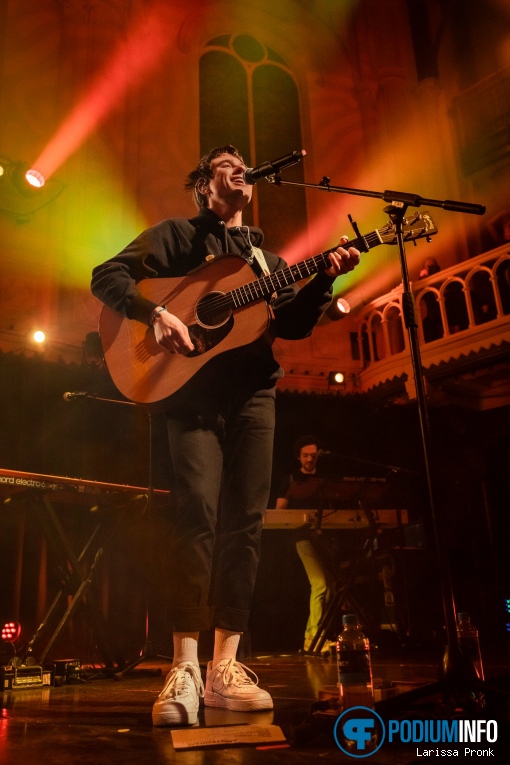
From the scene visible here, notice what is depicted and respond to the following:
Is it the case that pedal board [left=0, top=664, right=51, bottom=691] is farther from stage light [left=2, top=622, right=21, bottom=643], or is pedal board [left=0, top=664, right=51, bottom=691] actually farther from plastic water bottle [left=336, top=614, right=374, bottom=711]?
plastic water bottle [left=336, top=614, right=374, bottom=711]

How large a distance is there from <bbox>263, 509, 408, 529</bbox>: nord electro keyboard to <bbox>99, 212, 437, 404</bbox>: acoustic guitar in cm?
273

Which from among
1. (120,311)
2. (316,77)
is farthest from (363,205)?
(120,311)

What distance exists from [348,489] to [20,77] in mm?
6555

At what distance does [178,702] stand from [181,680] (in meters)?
0.08

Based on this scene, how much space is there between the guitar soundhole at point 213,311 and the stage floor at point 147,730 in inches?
45.6

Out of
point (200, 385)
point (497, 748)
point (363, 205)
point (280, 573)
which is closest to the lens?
point (497, 748)

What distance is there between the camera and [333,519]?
→ 16.2ft

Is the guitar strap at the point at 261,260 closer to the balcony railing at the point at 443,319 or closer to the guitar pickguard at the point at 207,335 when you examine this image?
the guitar pickguard at the point at 207,335

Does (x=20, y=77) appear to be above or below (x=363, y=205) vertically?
above

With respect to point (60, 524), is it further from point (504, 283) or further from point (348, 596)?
point (504, 283)

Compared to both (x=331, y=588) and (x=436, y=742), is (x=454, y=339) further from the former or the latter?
(x=436, y=742)

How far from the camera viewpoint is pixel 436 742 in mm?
1298

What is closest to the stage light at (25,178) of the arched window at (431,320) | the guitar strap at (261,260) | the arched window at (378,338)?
the arched window at (378,338)

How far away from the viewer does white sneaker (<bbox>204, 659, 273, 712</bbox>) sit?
1.75m
